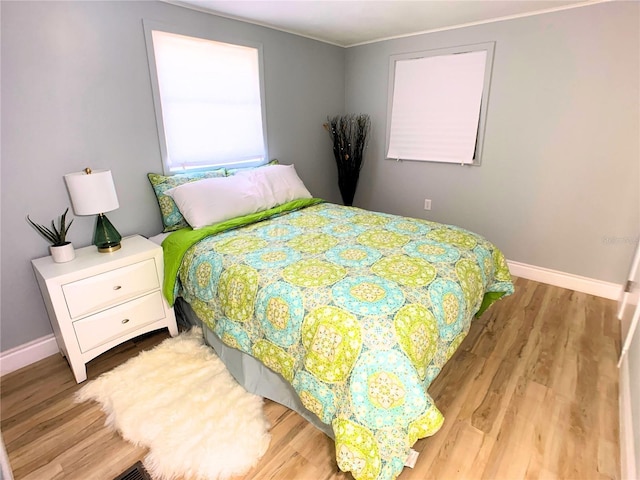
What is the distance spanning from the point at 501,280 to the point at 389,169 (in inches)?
74.2

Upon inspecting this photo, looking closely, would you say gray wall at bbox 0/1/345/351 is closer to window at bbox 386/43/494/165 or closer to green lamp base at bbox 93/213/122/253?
green lamp base at bbox 93/213/122/253

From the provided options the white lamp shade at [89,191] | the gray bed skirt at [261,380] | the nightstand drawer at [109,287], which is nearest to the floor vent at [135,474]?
the gray bed skirt at [261,380]

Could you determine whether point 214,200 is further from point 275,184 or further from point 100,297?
point 100,297

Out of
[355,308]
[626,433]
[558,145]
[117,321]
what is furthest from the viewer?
[558,145]

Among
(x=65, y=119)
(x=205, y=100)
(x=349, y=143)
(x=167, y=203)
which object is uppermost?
(x=205, y=100)

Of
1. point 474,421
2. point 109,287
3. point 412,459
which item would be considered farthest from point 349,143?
point 412,459

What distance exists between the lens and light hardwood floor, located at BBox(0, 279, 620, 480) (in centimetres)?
145

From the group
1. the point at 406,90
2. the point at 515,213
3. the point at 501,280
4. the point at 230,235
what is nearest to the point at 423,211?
the point at 515,213

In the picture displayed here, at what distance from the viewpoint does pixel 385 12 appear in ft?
8.48

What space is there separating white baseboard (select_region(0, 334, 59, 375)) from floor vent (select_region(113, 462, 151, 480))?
1.18 metres

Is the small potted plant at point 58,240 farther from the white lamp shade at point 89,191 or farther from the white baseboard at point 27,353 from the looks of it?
the white baseboard at point 27,353

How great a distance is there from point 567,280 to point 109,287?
339 centimetres

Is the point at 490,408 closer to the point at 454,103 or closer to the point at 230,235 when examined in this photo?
the point at 230,235

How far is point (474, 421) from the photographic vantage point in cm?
166
